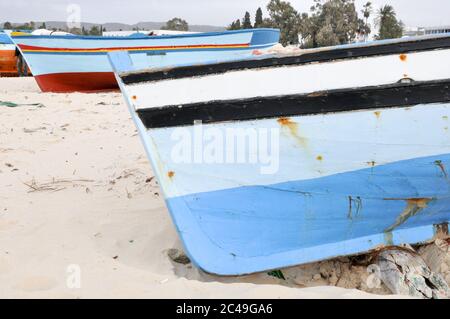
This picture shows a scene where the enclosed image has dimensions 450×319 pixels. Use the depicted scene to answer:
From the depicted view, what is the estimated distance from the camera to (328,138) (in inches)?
Answer: 97.3

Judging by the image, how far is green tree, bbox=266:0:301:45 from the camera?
44594 millimetres

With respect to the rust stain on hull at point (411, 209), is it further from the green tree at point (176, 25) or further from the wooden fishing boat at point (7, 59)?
the green tree at point (176, 25)

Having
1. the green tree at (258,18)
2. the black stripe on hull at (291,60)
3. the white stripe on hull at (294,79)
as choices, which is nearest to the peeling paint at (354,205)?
the white stripe on hull at (294,79)

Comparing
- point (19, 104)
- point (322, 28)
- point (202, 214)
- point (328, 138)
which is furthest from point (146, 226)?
point (322, 28)

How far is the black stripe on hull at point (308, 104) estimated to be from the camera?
2.43m

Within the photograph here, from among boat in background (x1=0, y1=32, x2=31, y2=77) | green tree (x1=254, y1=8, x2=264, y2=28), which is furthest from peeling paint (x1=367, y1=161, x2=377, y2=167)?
green tree (x1=254, y1=8, x2=264, y2=28)

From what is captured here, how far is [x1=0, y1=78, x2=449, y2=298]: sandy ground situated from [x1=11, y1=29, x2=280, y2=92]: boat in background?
548cm

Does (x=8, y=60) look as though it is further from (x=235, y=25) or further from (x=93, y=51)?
(x=235, y=25)

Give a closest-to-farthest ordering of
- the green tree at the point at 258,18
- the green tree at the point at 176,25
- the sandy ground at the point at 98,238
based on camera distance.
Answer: the sandy ground at the point at 98,238 → the green tree at the point at 258,18 → the green tree at the point at 176,25

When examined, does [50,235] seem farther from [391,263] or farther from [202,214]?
[391,263]

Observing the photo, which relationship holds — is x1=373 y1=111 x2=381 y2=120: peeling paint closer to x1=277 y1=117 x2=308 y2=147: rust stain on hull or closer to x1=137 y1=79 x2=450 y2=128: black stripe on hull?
x1=137 y1=79 x2=450 y2=128: black stripe on hull

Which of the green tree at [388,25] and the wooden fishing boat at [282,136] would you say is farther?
the green tree at [388,25]

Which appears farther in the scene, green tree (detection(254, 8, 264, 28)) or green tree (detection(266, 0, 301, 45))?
green tree (detection(254, 8, 264, 28))

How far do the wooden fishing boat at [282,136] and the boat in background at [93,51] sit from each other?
8.35 meters
